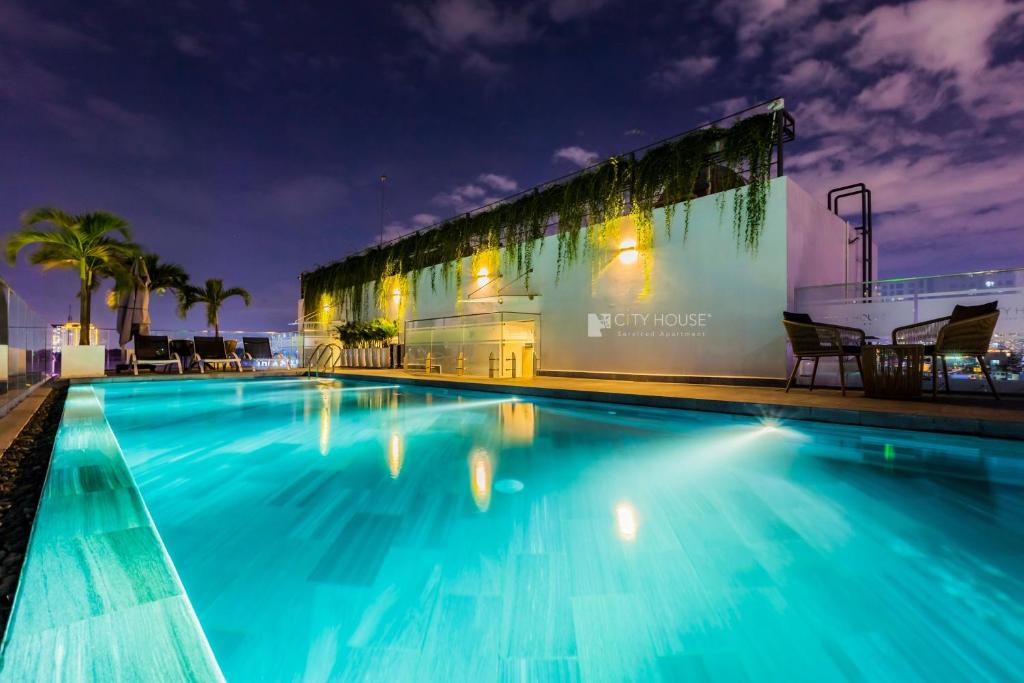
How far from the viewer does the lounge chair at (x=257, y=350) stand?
→ 1263 centimetres

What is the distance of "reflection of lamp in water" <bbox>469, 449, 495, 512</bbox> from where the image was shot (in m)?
2.44

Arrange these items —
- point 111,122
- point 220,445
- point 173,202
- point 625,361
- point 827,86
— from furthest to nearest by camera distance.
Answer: point 173,202 → point 111,122 → point 827,86 → point 625,361 → point 220,445

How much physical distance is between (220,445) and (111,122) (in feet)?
77.4

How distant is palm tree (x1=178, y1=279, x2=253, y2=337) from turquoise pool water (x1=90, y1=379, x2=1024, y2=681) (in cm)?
1863

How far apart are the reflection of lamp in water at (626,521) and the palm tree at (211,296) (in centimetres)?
2163

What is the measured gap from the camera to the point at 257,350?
1281cm

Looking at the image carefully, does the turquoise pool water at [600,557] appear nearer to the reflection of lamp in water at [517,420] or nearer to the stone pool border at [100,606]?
the stone pool border at [100,606]

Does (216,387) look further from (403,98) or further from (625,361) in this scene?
(403,98)

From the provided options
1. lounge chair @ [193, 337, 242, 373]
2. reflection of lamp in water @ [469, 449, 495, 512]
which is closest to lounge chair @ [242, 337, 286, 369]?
lounge chair @ [193, 337, 242, 373]

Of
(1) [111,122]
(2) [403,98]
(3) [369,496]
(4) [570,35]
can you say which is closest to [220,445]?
(3) [369,496]

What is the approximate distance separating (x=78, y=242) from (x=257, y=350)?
4.55 metres

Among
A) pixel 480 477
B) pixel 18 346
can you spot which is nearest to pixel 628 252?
pixel 480 477

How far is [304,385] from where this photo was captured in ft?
31.0

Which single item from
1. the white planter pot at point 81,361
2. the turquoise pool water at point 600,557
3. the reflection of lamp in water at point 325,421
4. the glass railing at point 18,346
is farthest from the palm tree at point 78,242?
the turquoise pool water at point 600,557
